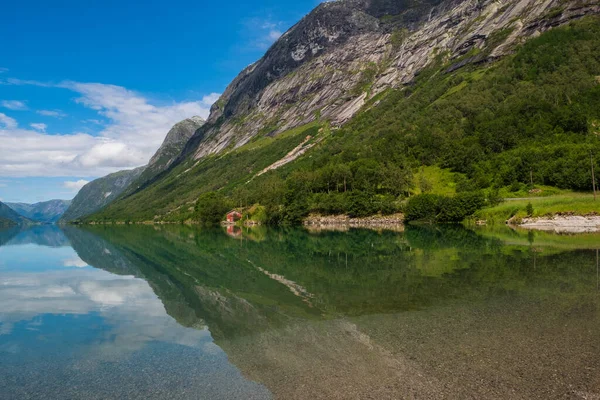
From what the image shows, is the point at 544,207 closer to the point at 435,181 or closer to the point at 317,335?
the point at 435,181

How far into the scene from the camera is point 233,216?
164m

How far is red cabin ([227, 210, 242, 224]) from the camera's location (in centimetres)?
16181

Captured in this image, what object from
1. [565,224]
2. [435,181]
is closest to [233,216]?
[435,181]

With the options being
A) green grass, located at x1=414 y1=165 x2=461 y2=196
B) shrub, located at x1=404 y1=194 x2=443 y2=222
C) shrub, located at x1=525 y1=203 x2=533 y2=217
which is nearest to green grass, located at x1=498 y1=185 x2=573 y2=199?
green grass, located at x1=414 y1=165 x2=461 y2=196

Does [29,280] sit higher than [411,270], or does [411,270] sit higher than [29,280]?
[29,280]

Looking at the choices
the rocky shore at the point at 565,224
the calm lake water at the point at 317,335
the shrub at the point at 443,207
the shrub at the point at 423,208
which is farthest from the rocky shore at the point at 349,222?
the calm lake water at the point at 317,335

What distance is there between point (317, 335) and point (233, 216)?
500ft

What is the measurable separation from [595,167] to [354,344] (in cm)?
9672

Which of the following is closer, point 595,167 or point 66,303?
point 66,303

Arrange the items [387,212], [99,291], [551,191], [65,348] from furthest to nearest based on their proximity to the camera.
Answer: [387,212], [551,191], [99,291], [65,348]

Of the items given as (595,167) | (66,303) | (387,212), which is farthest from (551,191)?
(66,303)

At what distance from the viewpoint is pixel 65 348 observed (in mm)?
14359

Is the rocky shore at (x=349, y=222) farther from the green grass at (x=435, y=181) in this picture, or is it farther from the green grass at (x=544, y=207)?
the green grass at (x=544, y=207)

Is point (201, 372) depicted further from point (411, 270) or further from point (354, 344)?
point (411, 270)
